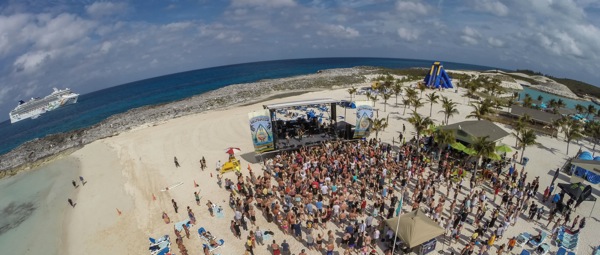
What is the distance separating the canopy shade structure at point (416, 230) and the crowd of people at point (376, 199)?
0.59 m

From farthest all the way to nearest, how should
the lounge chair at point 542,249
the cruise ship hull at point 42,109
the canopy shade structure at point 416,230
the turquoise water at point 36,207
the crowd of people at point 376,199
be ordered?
the cruise ship hull at point 42,109 → the turquoise water at point 36,207 → the crowd of people at point 376,199 → the lounge chair at point 542,249 → the canopy shade structure at point 416,230

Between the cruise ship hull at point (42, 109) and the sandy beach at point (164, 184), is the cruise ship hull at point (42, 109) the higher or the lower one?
the lower one

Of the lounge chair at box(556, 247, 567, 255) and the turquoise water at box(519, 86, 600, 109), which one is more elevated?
the lounge chair at box(556, 247, 567, 255)

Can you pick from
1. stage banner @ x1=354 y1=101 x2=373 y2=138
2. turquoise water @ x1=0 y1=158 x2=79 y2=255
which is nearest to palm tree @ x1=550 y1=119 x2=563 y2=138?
stage banner @ x1=354 y1=101 x2=373 y2=138

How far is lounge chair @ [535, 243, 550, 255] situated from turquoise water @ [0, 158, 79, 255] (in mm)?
26439

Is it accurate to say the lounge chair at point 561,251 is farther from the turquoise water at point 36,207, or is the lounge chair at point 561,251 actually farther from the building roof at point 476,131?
the turquoise water at point 36,207

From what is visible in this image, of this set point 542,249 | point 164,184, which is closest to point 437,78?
point 542,249

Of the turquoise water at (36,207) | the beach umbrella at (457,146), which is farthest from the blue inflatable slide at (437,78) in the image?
the turquoise water at (36,207)

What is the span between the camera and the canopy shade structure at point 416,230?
11766 millimetres

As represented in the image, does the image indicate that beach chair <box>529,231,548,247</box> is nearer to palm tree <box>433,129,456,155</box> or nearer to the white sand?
the white sand

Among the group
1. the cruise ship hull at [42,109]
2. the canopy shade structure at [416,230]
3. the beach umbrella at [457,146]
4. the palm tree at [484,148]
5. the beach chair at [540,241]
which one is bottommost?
the cruise ship hull at [42,109]

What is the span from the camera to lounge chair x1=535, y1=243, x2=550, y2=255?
12656 mm

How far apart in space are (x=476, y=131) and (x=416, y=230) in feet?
46.4

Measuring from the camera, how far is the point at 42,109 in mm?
108500
